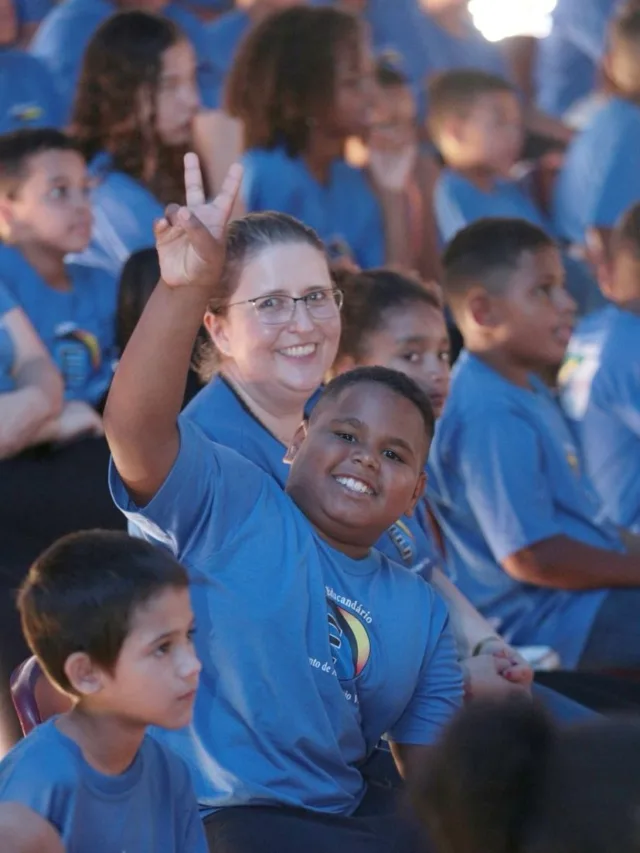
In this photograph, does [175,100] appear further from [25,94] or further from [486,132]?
[486,132]

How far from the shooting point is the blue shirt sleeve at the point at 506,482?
10.1ft

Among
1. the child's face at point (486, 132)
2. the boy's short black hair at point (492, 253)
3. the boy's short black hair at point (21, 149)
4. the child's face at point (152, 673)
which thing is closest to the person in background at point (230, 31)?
the child's face at point (486, 132)

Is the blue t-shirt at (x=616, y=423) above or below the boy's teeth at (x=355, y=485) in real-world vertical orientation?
below

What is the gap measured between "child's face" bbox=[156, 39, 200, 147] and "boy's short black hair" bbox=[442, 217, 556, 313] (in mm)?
1107

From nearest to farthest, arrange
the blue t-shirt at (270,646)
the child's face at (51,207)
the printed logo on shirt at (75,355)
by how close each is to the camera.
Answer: the blue t-shirt at (270,646) → the printed logo on shirt at (75,355) → the child's face at (51,207)

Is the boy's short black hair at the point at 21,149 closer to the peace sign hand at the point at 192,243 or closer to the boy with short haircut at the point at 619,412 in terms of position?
the boy with short haircut at the point at 619,412

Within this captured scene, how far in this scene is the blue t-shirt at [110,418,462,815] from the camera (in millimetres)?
1984

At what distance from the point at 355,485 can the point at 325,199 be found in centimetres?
254

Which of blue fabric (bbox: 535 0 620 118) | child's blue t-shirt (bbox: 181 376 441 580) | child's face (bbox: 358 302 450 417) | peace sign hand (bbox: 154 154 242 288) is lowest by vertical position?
child's blue t-shirt (bbox: 181 376 441 580)

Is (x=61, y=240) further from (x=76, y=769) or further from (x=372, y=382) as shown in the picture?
(x=76, y=769)

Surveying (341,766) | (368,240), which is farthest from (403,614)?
(368,240)

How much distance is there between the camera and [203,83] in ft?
17.0

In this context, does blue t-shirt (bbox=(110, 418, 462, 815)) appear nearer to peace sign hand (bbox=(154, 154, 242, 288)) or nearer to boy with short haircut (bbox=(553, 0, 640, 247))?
peace sign hand (bbox=(154, 154, 242, 288))

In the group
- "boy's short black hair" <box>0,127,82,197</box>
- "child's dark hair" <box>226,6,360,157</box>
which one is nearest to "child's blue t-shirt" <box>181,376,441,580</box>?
"boy's short black hair" <box>0,127,82,197</box>
